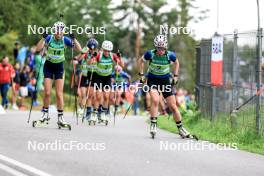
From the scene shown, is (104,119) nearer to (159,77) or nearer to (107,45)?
(107,45)

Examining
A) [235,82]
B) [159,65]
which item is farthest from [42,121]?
[235,82]

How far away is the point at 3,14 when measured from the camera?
135ft

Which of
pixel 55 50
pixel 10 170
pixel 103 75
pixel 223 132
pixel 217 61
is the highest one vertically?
pixel 55 50

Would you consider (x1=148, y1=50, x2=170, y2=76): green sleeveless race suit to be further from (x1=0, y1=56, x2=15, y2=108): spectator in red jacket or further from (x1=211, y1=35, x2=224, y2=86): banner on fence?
(x1=0, y1=56, x2=15, y2=108): spectator in red jacket

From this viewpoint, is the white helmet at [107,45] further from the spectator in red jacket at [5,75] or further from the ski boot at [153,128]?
the spectator in red jacket at [5,75]

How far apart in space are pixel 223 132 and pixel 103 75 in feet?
12.7

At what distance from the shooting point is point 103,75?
67.3ft

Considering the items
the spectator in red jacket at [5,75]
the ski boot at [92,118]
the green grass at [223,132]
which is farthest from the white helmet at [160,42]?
the spectator in red jacket at [5,75]

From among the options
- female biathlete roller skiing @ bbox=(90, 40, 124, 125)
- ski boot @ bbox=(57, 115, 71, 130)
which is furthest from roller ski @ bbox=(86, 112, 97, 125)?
ski boot @ bbox=(57, 115, 71, 130)

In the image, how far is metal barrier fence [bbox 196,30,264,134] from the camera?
1745cm

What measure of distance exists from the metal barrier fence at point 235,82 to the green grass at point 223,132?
0.67ft

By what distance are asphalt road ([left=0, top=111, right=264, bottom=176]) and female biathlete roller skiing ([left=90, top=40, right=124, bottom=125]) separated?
10.5 ft

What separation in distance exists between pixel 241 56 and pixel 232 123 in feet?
5.81

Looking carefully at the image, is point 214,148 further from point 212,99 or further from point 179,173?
point 212,99
